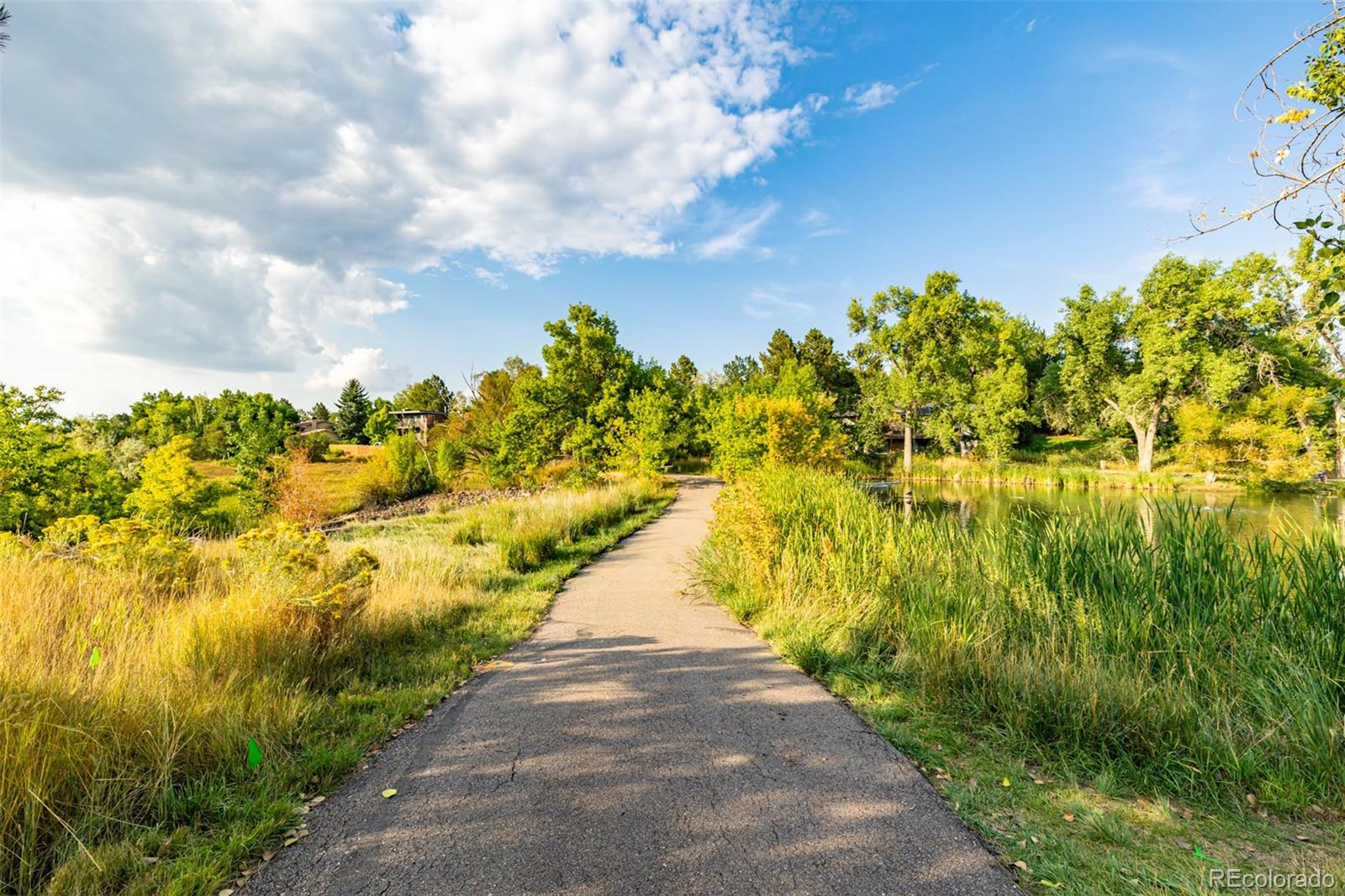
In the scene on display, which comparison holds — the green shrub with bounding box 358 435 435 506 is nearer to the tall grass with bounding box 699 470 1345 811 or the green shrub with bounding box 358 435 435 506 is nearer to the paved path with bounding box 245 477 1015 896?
the tall grass with bounding box 699 470 1345 811

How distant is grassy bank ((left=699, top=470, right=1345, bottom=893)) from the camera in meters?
2.79

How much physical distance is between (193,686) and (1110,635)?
7.17m

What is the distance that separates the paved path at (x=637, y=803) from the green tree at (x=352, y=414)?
62.7 m

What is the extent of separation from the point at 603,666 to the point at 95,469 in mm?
15114

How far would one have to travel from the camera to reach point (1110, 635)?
15.0 ft

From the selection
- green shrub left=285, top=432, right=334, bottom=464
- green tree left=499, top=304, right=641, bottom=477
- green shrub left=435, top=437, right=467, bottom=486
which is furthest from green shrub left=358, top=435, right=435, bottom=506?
green shrub left=285, top=432, right=334, bottom=464

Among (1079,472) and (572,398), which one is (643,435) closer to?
(572,398)

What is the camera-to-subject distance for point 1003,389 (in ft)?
117

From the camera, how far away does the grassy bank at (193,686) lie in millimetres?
2426

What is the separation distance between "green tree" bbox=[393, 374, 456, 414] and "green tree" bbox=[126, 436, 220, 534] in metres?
59.9

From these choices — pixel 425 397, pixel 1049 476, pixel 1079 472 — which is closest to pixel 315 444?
pixel 425 397

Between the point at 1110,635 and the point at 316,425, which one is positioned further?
the point at 316,425

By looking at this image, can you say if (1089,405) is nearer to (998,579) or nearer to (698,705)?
(998,579)

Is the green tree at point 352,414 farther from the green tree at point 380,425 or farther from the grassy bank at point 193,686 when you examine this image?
the grassy bank at point 193,686
